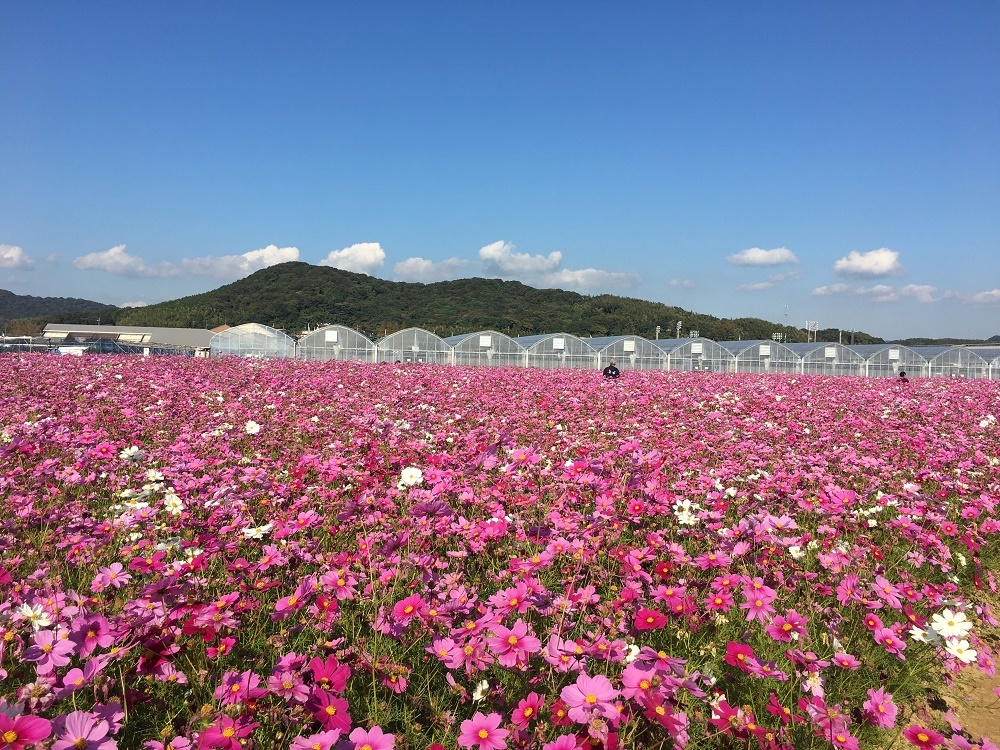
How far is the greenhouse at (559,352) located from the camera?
3703 cm

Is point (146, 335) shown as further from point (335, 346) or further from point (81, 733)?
point (81, 733)

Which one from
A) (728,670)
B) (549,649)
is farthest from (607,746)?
(728,670)

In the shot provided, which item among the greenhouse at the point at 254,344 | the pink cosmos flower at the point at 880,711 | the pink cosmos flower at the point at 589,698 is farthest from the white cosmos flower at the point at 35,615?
the greenhouse at the point at 254,344

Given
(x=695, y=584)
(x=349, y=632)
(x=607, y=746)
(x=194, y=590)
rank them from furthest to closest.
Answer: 1. (x=349, y=632)
2. (x=695, y=584)
3. (x=194, y=590)
4. (x=607, y=746)

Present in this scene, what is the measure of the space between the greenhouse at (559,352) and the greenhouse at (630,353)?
0.74 metres

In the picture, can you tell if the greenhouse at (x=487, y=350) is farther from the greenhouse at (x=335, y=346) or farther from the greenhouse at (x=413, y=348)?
the greenhouse at (x=335, y=346)

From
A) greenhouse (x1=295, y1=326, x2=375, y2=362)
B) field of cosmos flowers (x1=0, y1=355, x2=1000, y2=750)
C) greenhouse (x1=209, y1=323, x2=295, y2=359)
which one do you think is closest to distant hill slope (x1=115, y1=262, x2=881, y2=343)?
greenhouse (x1=209, y1=323, x2=295, y2=359)

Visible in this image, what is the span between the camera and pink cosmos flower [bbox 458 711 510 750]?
147 centimetres

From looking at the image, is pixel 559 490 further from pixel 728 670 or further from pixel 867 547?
pixel 867 547

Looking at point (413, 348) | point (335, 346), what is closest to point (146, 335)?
point (335, 346)

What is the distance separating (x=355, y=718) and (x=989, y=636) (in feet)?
13.0

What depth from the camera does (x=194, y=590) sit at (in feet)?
6.53

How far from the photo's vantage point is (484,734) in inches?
58.8

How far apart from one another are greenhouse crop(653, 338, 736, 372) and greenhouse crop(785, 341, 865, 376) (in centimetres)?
516
